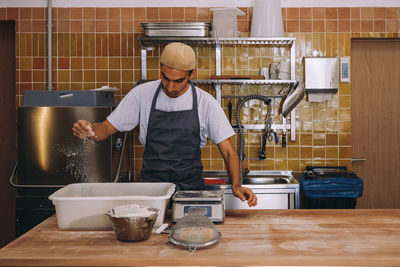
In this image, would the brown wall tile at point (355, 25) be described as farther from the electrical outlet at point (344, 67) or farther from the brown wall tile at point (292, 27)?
the brown wall tile at point (292, 27)

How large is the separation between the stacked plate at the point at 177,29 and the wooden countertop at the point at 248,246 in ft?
6.24

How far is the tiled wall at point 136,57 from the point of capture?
357 cm

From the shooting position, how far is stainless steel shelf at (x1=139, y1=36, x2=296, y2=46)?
3215mm

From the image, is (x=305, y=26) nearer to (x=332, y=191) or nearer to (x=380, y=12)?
(x=380, y=12)

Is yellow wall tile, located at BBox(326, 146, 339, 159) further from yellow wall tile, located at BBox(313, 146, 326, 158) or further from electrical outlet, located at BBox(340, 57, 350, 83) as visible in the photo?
electrical outlet, located at BBox(340, 57, 350, 83)

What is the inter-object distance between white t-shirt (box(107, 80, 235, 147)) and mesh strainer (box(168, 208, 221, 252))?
3.09 feet

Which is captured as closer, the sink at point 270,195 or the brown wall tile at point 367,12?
the sink at point 270,195

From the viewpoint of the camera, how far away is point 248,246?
4.61 ft

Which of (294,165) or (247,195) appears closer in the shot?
(247,195)

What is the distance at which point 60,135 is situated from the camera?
2998 millimetres

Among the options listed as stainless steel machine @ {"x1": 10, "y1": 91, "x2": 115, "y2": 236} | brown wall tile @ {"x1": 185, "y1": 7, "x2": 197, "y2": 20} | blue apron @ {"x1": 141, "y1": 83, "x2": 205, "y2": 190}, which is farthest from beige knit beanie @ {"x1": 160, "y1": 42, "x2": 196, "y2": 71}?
brown wall tile @ {"x1": 185, "y1": 7, "x2": 197, "y2": 20}

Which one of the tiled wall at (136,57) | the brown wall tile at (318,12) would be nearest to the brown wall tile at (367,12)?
the tiled wall at (136,57)

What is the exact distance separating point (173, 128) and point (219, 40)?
125 centimetres

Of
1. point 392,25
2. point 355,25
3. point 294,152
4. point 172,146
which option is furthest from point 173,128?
point 392,25
